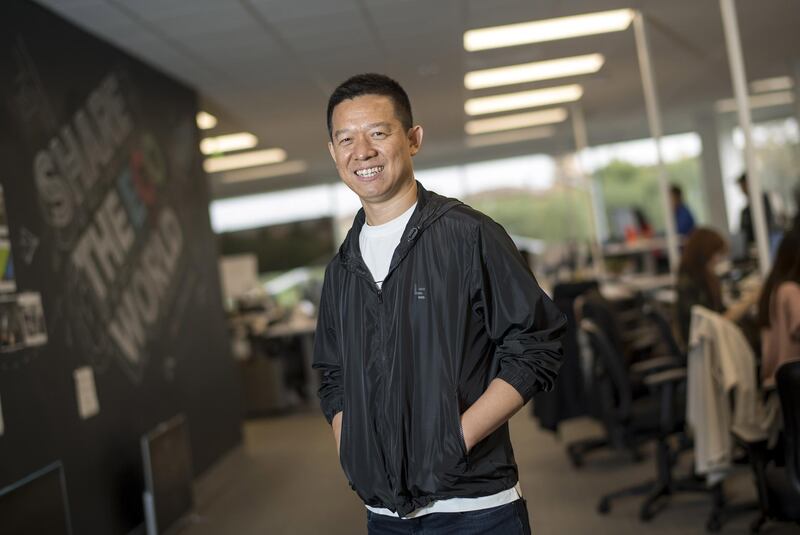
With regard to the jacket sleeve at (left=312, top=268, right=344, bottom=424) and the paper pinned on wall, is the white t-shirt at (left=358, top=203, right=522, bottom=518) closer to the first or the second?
the jacket sleeve at (left=312, top=268, right=344, bottom=424)

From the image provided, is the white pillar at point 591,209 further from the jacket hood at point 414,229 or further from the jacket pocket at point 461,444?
the jacket pocket at point 461,444

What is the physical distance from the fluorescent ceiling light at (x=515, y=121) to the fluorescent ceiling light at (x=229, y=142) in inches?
121

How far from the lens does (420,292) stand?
5.72 ft

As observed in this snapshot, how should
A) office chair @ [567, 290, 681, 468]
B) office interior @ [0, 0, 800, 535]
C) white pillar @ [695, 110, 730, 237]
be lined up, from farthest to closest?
white pillar @ [695, 110, 730, 237] < office chair @ [567, 290, 681, 468] < office interior @ [0, 0, 800, 535]

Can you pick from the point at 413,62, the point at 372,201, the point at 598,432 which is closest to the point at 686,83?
the point at 413,62

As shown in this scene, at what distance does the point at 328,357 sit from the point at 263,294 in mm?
9896

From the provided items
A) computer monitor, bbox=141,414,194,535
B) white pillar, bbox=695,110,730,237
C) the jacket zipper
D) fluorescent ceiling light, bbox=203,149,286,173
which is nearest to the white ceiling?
fluorescent ceiling light, bbox=203,149,286,173

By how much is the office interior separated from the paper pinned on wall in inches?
0.6

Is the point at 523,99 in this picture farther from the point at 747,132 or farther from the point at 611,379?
the point at 611,379

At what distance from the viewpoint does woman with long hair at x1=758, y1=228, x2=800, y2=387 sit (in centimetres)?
392

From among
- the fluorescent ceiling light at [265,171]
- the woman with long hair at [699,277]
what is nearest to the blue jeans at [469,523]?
the woman with long hair at [699,277]

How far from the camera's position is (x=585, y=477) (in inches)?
224

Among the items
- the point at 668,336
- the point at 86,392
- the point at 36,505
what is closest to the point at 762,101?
the point at 668,336

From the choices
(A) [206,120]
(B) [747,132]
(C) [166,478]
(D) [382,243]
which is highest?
(A) [206,120]
